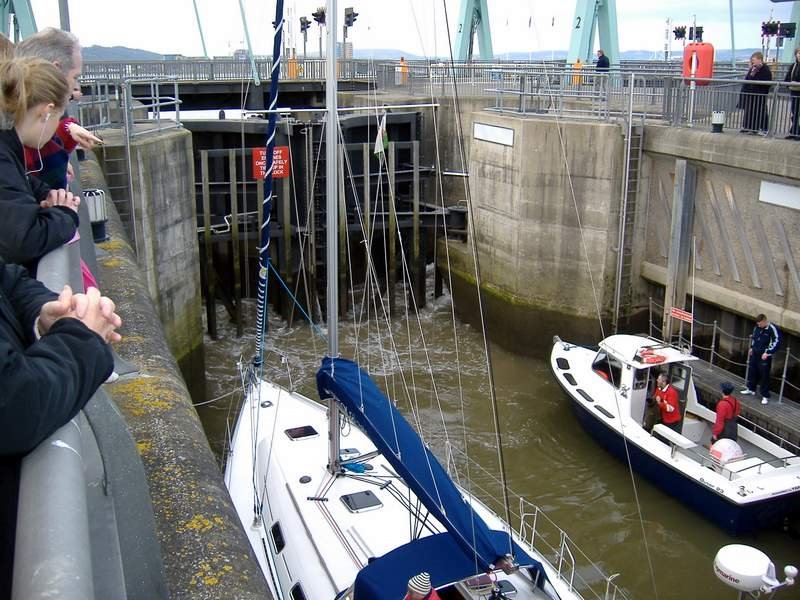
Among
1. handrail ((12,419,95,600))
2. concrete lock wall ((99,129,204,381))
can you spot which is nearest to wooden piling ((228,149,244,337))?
concrete lock wall ((99,129,204,381))

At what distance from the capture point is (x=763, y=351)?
11836 millimetres

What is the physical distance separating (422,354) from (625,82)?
691 centimetres

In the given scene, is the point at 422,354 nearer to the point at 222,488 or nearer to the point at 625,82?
the point at 625,82

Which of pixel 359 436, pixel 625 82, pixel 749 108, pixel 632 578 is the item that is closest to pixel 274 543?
pixel 359 436

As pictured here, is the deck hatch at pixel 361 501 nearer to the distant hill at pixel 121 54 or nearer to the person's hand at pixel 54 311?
the person's hand at pixel 54 311

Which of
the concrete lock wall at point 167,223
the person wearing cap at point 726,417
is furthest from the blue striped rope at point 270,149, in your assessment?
the person wearing cap at point 726,417

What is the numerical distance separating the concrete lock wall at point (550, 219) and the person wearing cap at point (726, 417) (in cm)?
538

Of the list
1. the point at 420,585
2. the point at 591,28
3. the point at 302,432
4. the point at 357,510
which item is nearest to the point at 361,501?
the point at 357,510

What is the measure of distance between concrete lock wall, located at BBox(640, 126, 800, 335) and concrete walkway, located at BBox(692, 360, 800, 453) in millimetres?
1160

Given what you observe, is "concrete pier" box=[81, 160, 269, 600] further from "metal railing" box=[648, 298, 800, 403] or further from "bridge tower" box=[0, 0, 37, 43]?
"bridge tower" box=[0, 0, 37, 43]

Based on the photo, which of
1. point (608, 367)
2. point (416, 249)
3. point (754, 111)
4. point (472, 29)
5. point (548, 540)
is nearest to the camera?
point (548, 540)

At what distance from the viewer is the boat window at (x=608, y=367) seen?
12.3 meters

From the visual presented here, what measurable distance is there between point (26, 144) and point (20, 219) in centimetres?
27

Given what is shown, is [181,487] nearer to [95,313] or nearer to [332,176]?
[95,313]
